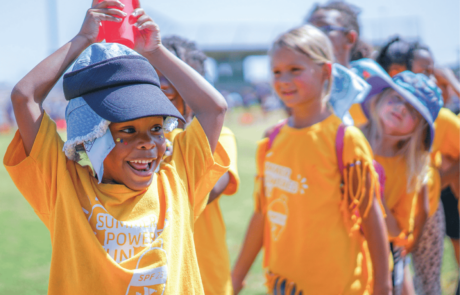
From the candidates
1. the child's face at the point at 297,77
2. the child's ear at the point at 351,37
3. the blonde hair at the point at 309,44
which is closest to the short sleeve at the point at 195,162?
the child's face at the point at 297,77

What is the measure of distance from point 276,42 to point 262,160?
0.70 meters

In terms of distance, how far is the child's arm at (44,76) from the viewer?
1.42 m

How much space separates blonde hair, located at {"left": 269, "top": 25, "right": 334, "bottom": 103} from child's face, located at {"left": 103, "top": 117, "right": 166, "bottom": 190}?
43.0 inches

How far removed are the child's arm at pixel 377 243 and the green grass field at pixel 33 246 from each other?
1834 mm

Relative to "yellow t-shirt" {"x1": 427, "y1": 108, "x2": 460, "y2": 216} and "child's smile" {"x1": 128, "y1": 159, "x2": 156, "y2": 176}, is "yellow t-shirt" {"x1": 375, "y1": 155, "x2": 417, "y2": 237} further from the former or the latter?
"child's smile" {"x1": 128, "y1": 159, "x2": 156, "y2": 176}

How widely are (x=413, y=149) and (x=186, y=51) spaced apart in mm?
1589

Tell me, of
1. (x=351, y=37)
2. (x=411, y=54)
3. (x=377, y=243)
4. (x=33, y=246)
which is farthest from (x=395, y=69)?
(x=33, y=246)

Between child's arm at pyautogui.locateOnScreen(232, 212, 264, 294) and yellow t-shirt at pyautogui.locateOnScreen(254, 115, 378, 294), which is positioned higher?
yellow t-shirt at pyautogui.locateOnScreen(254, 115, 378, 294)

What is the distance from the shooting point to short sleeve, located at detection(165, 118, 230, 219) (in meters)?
1.67

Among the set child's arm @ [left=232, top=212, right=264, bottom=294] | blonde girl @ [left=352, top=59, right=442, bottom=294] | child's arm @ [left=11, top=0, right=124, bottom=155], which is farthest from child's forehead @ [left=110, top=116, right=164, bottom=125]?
blonde girl @ [left=352, top=59, right=442, bottom=294]

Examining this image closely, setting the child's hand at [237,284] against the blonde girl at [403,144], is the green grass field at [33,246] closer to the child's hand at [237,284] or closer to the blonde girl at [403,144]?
the child's hand at [237,284]

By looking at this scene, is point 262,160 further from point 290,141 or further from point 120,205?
point 120,205

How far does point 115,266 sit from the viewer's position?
4.66ft

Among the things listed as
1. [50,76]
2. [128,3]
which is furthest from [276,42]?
[50,76]
